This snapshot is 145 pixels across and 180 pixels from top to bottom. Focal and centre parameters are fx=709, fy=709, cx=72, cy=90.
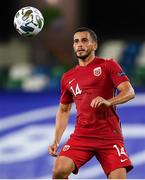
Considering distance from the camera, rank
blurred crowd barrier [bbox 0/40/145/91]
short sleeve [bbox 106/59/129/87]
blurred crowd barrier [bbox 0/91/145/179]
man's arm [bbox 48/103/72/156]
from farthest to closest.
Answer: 1. blurred crowd barrier [bbox 0/40/145/91]
2. blurred crowd barrier [bbox 0/91/145/179]
3. man's arm [bbox 48/103/72/156]
4. short sleeve [bbox 106/59/129/87]

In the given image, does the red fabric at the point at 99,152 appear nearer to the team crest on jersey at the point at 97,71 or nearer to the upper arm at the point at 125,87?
the upper arm at the point at 125,87

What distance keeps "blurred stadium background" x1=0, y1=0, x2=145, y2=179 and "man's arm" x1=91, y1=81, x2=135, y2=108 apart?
3.29 m

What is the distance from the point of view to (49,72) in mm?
14492

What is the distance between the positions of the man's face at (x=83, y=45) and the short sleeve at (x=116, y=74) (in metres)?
0.25

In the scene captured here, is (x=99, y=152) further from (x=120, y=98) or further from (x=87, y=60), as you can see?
(x=87, y=60)

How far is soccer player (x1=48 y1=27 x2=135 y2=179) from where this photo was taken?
7070 millimetres

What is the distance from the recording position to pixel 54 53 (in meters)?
16.2

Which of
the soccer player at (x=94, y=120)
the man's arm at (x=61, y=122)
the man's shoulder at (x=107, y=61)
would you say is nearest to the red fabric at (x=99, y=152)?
the soccer player at (x=94, y=120)

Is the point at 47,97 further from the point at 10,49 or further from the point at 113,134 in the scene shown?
the point at 10,49

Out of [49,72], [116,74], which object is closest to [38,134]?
[116,74]

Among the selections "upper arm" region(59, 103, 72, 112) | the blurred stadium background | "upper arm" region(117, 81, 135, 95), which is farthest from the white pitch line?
"upper arm" region(117, 81, 135, 95)

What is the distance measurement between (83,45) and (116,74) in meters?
0.46

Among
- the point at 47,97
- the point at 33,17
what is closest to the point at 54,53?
the point at 47,97

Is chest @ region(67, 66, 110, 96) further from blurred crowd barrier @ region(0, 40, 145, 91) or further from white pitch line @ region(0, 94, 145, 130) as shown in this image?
blurred crowd barrier @ region(0, 40, 145, 91)
